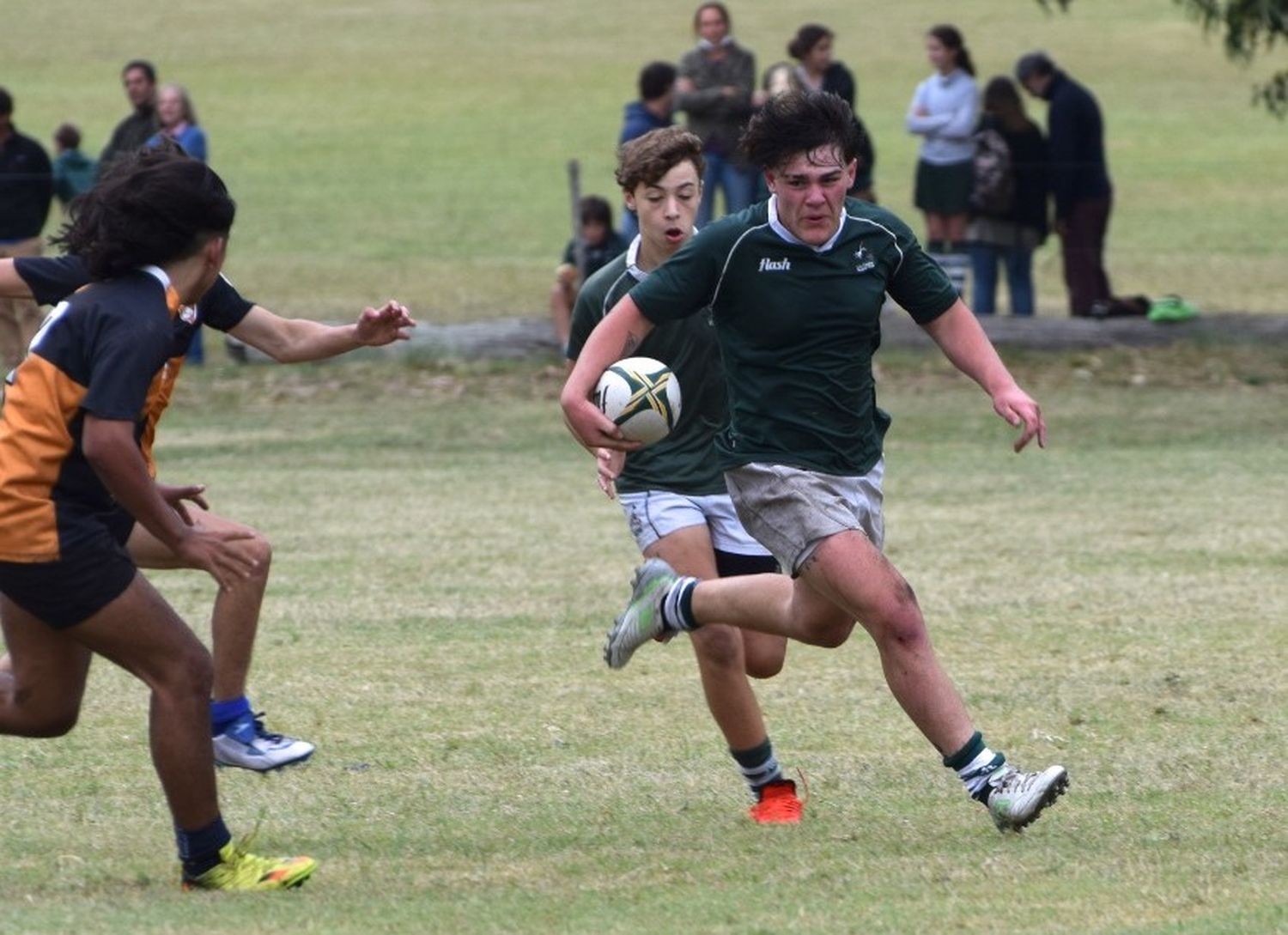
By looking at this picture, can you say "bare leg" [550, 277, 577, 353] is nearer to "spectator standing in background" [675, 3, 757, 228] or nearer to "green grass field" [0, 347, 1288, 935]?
"spectator standing in background" [675, 3, 757, 228]

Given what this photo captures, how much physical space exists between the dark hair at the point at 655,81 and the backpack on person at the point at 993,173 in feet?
7.82

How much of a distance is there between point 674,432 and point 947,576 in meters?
3.82

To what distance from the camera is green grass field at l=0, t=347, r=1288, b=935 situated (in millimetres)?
5504

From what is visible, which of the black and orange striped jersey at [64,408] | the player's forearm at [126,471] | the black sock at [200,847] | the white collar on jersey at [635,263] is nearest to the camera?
the player's forearm at [126,471]

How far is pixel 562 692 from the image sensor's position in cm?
825

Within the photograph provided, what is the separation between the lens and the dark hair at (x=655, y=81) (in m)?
17.6

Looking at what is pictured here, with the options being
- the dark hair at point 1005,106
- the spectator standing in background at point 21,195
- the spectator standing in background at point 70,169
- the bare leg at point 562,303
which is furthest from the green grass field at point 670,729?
the spectator standing in background at point 70,169

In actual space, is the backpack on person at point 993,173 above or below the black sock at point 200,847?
below

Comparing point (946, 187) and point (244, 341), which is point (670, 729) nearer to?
point (244, 341)

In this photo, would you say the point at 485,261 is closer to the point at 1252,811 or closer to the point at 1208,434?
the point at 1208,434

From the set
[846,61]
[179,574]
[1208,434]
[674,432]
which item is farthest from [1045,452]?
[846,61]

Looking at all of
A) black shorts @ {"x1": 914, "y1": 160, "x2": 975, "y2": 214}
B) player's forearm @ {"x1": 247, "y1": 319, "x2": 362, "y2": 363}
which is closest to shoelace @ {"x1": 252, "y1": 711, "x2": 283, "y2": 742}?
player's forearm @ {"x1": 247, "y1": 319, "x2": 362, "y2": 363}

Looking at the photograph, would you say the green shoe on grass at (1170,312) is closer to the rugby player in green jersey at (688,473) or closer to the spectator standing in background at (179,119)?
the spectator standing in background at (179,119)

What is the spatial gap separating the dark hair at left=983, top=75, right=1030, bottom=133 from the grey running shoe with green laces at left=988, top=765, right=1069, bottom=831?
12532mm
